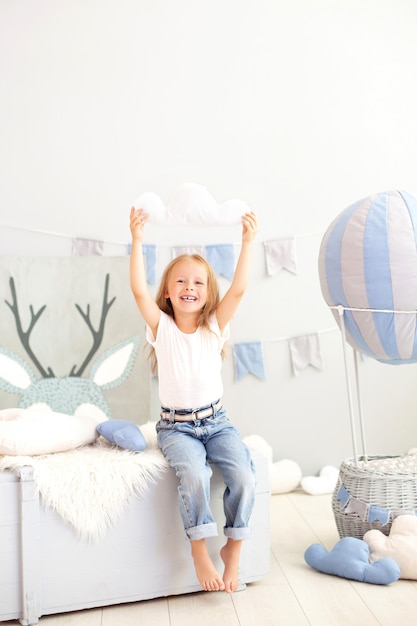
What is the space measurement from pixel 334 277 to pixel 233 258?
869 millimetres

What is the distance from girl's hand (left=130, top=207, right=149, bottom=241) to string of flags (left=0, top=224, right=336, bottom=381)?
33.7 inches

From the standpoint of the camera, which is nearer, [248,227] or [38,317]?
[248,227]

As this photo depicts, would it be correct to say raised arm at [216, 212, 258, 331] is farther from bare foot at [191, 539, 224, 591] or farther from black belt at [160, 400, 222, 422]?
bare foot at [191, 539, 224, 591]

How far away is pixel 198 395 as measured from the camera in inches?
82.0

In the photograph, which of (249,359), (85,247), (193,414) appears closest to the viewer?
(193,414)

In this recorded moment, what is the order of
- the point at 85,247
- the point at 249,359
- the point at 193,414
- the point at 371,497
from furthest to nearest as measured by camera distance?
the point at 249,359, the point at 85,247, the point at 371,497, the point at 193,414

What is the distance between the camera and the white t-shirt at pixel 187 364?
6.84 feet

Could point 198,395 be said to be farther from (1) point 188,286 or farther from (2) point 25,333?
(2) point 25,333

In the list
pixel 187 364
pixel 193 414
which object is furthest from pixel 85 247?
Answer: pixel 193 414

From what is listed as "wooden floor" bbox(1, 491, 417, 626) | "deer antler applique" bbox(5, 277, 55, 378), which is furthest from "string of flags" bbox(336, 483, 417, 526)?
"deer antler applique" bbox(5, 277, 55, 378)

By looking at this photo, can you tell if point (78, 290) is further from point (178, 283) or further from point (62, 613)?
point (62, 613)

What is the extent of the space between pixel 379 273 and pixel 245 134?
1.19 meters

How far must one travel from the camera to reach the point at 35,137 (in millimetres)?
2936

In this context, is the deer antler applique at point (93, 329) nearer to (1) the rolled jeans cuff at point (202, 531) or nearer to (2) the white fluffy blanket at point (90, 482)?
(2) the white fluffy blanket at point (90, 482)
